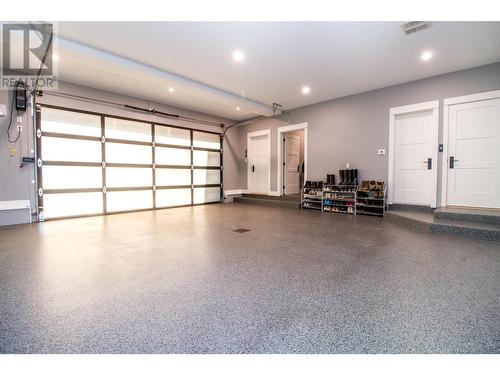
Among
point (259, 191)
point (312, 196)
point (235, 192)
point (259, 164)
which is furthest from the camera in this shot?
point (235, 192)

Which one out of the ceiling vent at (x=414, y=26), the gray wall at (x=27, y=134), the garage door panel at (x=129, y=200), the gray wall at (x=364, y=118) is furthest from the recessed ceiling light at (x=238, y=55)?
the garage door panel at (x=129, y=200)

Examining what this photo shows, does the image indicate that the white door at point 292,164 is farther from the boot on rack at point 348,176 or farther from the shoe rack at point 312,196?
the boot on rack at point 348,176

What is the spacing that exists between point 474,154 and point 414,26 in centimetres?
292

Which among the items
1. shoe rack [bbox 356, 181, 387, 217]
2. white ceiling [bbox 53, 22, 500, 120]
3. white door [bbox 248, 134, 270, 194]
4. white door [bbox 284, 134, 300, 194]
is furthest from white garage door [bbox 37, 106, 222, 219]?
shoe rack [bbox 356, 181, 387, 217]

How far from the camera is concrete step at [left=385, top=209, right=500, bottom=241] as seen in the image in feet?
11.5

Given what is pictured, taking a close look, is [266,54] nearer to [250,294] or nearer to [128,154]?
[250,294]

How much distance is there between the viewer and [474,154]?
4.59 meters

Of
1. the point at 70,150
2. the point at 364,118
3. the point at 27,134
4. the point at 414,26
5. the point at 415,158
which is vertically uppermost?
the point at 414,26

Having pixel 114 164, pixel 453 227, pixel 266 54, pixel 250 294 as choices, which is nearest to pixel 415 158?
pixel 453 227

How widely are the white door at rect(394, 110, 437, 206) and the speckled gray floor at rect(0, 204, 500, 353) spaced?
1873 millimetres

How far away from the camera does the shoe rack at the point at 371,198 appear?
5470mm
